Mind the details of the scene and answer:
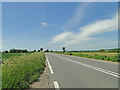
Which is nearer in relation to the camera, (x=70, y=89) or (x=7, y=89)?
(x=7, y=89)

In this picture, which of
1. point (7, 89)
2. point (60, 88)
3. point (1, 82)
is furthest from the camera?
point (60, 88)

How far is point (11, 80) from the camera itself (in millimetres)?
4246

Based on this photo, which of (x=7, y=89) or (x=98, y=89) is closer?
(x=7, y=89)

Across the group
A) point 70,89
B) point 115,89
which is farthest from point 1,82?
point 115,89

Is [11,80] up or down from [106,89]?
up

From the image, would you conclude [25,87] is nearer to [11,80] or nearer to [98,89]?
[11,80]

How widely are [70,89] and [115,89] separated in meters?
1.96

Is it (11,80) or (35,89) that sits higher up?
(11,80)

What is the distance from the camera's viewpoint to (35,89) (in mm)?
4188

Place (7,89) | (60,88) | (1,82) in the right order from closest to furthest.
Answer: (7,89), (1,82), (60,88)

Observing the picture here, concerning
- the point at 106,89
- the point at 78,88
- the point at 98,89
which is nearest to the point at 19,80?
the point at 78,88

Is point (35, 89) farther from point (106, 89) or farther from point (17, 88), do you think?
point (106, 89)

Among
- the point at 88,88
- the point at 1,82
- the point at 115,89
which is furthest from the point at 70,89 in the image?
the point at 1,82

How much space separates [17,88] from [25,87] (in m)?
0.41
